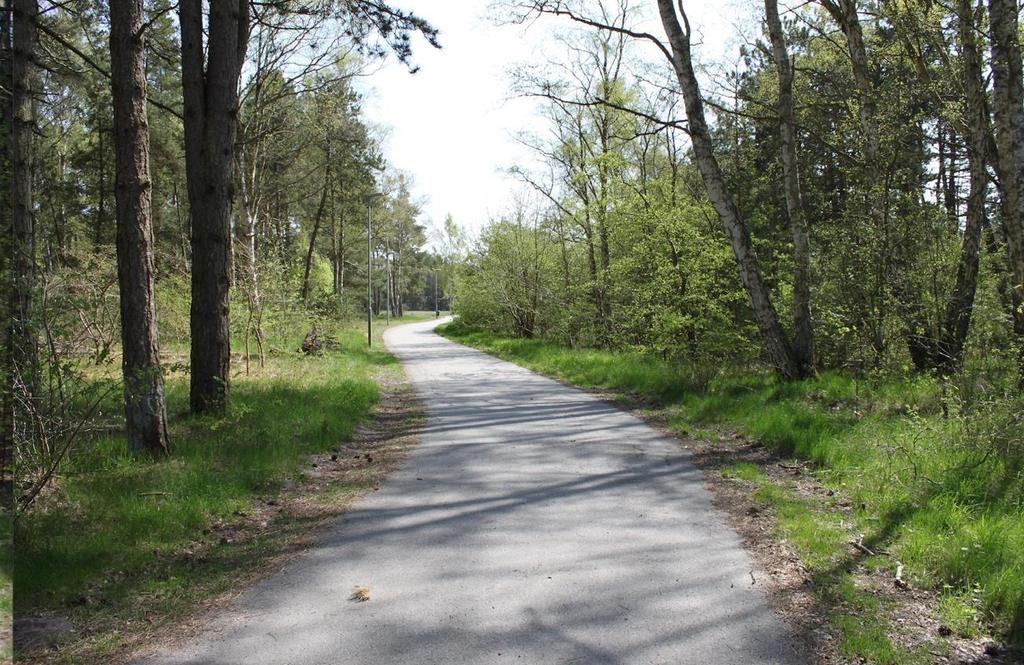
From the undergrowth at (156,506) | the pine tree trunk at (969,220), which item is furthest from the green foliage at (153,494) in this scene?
the pine tree trunk at (969,220)

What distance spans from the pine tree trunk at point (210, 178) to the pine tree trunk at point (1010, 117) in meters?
9.27

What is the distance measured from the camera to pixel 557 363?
1909cm

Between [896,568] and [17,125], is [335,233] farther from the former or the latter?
[896,568]

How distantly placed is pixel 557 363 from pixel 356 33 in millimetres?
10885

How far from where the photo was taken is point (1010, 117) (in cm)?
744

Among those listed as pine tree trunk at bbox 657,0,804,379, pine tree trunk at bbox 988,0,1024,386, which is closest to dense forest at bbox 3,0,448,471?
pine tree trunk at bbox 657,0,804,379

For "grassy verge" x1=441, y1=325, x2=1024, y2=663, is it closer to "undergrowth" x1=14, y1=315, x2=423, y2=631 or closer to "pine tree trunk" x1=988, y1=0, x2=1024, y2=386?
"pine tree trunk" x1=988, y1=0, x2=1024, y2=386

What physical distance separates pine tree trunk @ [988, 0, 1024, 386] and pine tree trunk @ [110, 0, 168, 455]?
886 centimetres

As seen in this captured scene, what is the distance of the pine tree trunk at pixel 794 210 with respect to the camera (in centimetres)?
1126

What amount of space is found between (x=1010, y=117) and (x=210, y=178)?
386 inches

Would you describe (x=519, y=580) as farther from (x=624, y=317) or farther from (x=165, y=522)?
(x=624, y=317)

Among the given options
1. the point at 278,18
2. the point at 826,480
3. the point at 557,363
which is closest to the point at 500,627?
the point at 826,480

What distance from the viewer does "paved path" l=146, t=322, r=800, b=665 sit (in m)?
3.45

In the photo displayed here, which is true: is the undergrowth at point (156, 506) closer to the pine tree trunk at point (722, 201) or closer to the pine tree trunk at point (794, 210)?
the pine tree trunk at point (722, 201)
